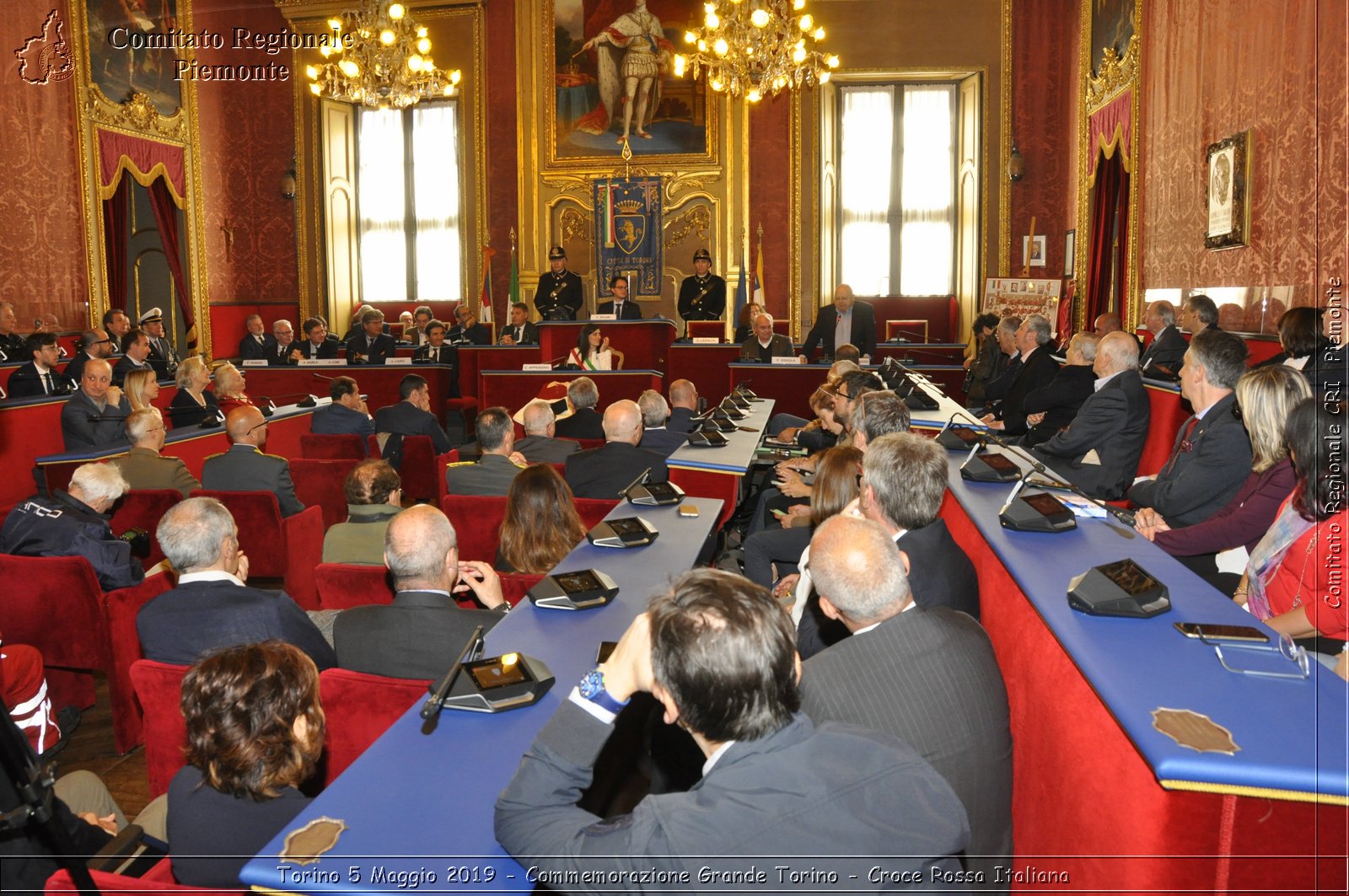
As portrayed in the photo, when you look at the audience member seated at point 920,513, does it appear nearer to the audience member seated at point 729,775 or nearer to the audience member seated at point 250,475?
the audience member seated at point 729,775

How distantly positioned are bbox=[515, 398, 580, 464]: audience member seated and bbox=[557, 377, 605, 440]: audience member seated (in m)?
0.73

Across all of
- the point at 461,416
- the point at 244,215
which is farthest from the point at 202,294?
the point at 461,416

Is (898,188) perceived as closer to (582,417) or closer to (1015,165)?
(1015,165)

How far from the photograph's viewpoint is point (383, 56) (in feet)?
33.8

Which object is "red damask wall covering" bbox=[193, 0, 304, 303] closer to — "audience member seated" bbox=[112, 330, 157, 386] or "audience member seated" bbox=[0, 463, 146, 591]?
"audience member seated" bbox=[112, 330, 157, 386]

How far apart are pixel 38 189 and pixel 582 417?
7.84m

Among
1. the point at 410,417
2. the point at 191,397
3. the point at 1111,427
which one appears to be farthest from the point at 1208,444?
the point at 191,397

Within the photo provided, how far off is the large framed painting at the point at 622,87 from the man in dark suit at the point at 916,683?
1255 cm

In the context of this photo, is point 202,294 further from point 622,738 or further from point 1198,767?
point 1198,767

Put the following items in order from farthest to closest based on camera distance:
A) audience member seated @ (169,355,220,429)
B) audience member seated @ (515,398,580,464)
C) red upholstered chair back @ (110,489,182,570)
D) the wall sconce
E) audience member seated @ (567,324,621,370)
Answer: the wall sconce, audience member seated @ (567,324,621,370), audience member seated @ (169,355,220,429), audience member seated @ (515,398,580,464), red upholstered chair back @ (110,489,182,570)

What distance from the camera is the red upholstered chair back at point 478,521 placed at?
→ 14.5 feet

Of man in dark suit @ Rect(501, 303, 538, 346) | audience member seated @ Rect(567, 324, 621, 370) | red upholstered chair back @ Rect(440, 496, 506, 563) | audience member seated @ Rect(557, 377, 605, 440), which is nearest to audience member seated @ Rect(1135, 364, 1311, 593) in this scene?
red upholstered chair back @ Rect(440, 496, 506, 563)

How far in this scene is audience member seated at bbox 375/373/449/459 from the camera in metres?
7.30

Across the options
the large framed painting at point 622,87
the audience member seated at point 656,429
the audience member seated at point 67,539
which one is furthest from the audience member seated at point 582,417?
the large framed painting at point 622,87
